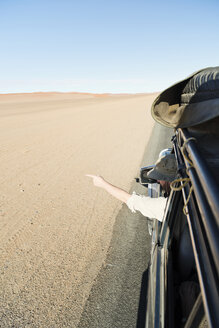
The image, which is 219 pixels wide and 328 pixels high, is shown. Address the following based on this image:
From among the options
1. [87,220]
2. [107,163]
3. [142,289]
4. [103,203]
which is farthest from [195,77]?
[107,163]

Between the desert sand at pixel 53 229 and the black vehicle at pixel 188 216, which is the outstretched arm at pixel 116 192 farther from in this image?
the desert sand at pixel 53 229

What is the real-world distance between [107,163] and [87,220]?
3.46 m

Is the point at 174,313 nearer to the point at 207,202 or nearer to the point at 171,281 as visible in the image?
the point at 171,281

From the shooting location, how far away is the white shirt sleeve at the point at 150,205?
2291 millimetres

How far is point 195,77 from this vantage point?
1.94 meters

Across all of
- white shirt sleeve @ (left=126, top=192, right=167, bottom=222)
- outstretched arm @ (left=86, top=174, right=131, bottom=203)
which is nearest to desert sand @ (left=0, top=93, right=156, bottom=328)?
outstretched arm @ (left=86, top=174, right=131, bottom=203)

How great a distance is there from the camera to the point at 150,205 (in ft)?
7.73

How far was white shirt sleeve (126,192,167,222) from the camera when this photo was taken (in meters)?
2.29

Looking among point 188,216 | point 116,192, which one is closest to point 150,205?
point 116,192

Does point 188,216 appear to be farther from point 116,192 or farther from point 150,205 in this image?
point 116,192

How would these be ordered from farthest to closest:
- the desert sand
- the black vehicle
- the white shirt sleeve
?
the desert sand → the white shirt sleeve → the black vehicle

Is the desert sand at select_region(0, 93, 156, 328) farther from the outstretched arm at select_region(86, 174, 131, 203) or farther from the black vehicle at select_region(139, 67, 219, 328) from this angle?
the black vehicle at select_region(139, 67, 219, 328)

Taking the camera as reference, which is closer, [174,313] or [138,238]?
[174,313]

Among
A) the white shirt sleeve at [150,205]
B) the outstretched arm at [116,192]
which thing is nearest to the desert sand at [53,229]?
the outstretched arm at [116,192]
